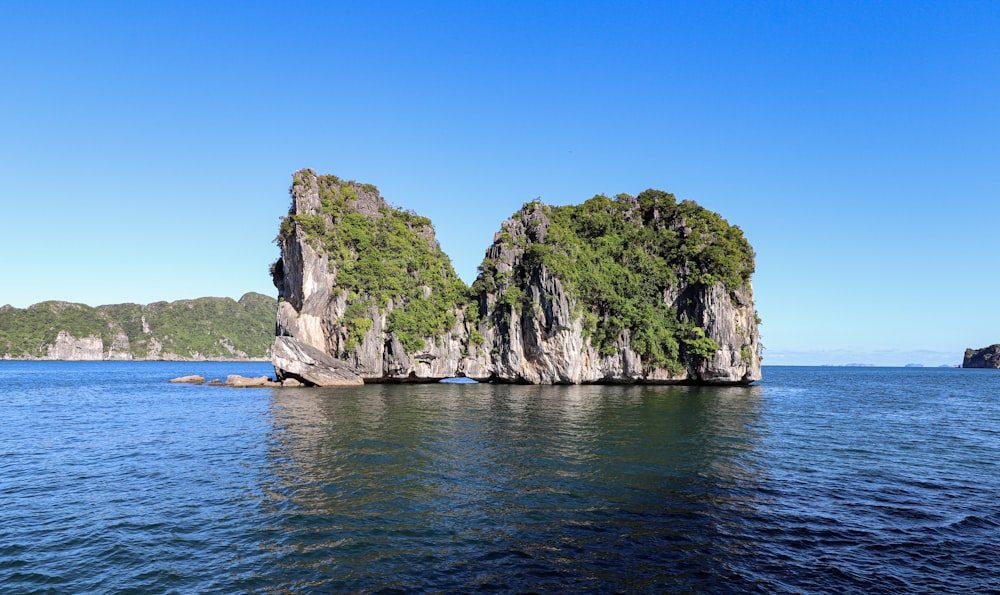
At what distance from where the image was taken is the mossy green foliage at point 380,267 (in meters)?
67.8

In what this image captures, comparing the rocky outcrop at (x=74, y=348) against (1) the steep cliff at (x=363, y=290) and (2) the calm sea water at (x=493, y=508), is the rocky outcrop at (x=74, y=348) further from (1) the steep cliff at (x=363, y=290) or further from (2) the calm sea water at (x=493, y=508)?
(2) the calm sea water at (x=493, y=508)

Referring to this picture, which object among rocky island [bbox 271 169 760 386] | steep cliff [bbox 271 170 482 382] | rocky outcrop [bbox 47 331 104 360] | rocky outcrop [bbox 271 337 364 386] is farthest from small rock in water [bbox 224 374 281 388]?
rocky outcrop [bbox 47 331 104 360]

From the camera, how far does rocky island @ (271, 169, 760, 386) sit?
6688 cm

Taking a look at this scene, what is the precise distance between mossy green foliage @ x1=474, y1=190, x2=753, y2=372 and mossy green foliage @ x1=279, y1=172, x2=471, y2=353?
26.2ft

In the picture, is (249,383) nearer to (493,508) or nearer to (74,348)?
(493,508)

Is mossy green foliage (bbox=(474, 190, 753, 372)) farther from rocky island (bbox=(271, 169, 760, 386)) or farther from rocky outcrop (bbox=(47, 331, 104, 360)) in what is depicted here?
rocky outcrop (bbox=(47, 331, 104, 360))

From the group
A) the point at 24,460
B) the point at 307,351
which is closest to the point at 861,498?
the point at 24,460

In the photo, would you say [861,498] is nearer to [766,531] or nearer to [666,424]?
[766,531]

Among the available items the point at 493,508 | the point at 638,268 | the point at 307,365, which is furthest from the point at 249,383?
the point at 493,508

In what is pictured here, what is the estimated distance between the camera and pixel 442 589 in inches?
389

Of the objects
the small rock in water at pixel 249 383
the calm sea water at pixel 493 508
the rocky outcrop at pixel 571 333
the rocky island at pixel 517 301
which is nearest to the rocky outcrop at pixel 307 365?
the rocky island at pixel 517 301

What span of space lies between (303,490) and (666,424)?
23.6 metres

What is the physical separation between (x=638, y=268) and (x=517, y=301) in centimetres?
2095

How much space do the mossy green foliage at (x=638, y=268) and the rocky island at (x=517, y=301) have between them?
9.0 inches
